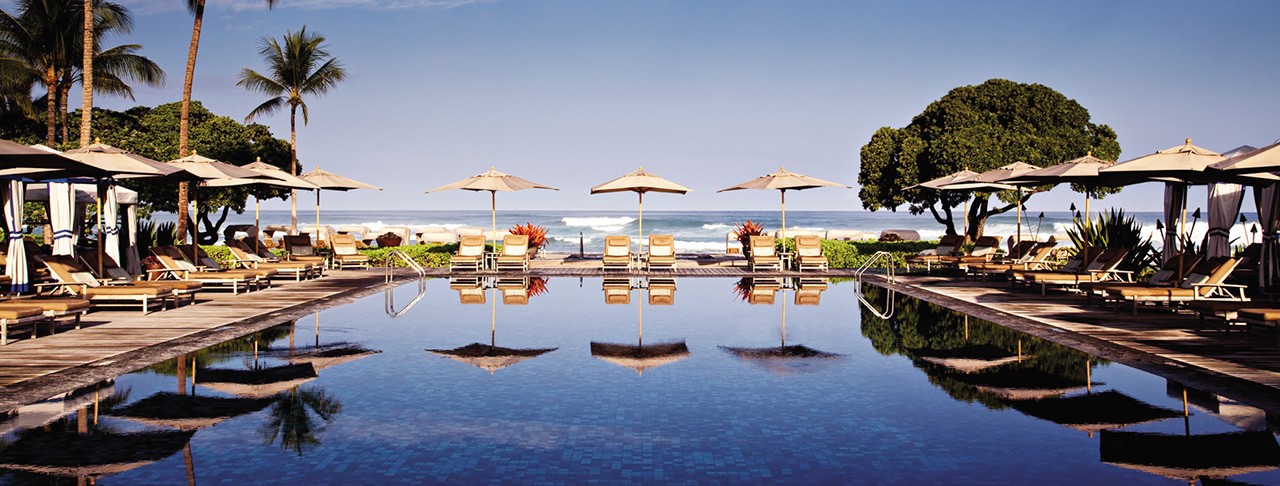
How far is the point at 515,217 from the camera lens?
102312mm

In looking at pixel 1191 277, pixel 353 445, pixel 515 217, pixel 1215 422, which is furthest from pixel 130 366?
pixel 515 217

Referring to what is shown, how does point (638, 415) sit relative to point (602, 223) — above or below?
below

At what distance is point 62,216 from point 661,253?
38.2ft

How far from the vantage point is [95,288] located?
41.0ft

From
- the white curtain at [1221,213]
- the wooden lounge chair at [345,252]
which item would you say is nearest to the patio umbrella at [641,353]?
the white curtain at [1221,213]

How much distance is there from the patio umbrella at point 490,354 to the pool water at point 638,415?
50 mm

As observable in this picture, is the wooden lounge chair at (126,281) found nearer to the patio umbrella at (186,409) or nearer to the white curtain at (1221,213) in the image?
the patio umbrella at (186,409)

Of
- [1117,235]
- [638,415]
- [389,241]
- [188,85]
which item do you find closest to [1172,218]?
[1117,235]

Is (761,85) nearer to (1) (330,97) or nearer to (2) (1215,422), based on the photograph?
(1) (330,97)

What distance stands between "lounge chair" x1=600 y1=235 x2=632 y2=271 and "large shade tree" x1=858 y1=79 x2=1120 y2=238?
9.76 meters

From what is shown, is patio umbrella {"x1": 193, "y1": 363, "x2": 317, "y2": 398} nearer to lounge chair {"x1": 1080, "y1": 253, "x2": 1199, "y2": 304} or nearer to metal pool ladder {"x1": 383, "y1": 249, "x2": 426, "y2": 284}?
metal pool ladder {"x1": 383, "y1": 249, "x2": 426, "y2": 284}

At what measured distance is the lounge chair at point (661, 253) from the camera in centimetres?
2102

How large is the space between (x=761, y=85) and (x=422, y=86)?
20524 millimetres

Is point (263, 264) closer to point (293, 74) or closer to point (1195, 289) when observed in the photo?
point (293, 74)
